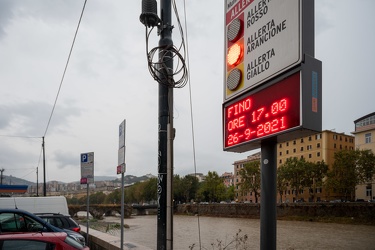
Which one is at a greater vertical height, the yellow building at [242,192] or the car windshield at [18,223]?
the car windshield at [18,223]

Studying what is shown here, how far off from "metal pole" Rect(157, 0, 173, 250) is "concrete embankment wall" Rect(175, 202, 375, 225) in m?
59.8

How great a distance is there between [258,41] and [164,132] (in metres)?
2.14

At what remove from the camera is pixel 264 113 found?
5.97 m

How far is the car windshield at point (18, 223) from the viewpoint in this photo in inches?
256

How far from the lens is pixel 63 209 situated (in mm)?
15102

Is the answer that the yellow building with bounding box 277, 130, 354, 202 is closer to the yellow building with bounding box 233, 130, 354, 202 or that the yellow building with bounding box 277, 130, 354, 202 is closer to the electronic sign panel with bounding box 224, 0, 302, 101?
the yellow building with bounding box 233, 130, 354, 202

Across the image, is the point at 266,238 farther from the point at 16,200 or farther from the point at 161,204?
the point at 16,200

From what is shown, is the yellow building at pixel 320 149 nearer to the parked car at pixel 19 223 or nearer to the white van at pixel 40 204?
the white van at pixel 40 204

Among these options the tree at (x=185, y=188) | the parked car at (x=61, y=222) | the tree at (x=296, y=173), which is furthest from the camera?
Answer: the tree at (x=185, y=188)

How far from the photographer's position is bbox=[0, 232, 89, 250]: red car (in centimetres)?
555

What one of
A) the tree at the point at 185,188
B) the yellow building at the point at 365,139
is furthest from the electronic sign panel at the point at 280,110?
the tree at the point at 185,188

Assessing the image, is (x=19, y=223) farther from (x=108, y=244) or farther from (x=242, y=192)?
(x=242, y=192)

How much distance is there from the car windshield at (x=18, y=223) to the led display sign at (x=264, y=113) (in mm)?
3689

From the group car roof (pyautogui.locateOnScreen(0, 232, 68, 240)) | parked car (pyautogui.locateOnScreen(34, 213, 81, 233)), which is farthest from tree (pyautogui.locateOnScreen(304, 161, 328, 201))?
car roof (pyautogui.locateOnScreen(0, 232, 68, 240))
